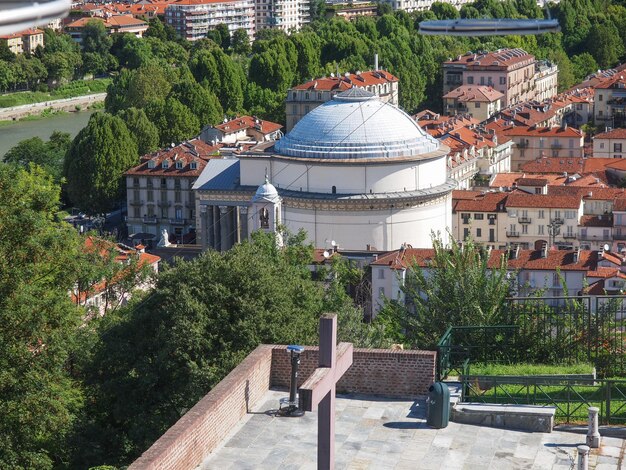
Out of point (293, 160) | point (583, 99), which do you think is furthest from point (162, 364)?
point (583, 99)

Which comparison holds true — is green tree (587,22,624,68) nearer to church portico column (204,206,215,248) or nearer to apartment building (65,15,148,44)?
apartment building (65,15,148,44)

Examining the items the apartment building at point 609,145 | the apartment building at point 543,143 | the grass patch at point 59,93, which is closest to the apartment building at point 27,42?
the grass patch at point 59,93

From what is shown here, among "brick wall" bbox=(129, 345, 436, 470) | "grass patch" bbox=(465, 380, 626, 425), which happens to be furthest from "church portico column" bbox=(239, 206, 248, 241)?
"brick wall" bbox=(129, 345, 436, 470)

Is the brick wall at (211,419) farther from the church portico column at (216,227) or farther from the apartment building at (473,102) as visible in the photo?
the apartment building at (473,102)

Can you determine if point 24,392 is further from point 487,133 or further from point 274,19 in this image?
point 274,19

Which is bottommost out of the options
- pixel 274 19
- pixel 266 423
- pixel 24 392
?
pixel 274 19

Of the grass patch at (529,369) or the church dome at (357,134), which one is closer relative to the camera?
the grass patch at (529,369)

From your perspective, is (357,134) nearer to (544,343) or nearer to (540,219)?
(540,219)
